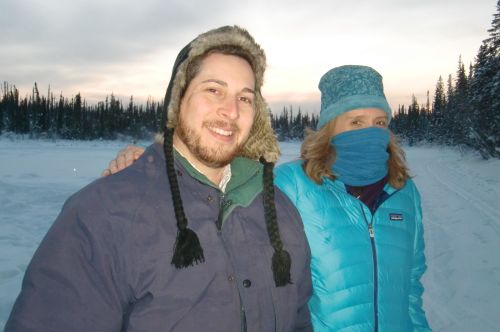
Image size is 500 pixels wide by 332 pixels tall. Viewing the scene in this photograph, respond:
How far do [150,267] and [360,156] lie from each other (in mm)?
1633

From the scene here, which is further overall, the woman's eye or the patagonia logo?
the patagonia logo

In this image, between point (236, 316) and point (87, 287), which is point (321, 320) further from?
point (87, 287)

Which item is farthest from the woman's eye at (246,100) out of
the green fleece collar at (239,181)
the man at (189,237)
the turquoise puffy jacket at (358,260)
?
the turquoise puffy jacket at (358,260)

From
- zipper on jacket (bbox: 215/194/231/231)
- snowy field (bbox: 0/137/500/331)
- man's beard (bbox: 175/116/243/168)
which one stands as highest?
man's beard (bbox: 175/116/243/168)

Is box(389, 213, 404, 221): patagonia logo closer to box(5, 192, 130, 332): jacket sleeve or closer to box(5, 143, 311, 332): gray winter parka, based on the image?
box(5, 143, 311, 332): gray winter parka

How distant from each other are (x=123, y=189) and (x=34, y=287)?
536 millimetres

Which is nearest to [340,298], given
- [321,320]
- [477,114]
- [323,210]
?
[321,320]

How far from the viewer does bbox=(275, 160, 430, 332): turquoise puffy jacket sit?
231 centimetres

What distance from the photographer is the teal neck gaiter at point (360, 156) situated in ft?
8.45

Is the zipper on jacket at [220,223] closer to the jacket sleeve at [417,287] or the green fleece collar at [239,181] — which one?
the green fleece collar at [239,181]

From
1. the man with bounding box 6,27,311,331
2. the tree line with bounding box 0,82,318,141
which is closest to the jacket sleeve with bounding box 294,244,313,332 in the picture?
the man with bounding box 6,27,311,331

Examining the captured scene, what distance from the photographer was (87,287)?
4.95 ft

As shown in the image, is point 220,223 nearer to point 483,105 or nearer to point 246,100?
point 246,100

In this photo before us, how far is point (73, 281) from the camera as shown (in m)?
1.49
